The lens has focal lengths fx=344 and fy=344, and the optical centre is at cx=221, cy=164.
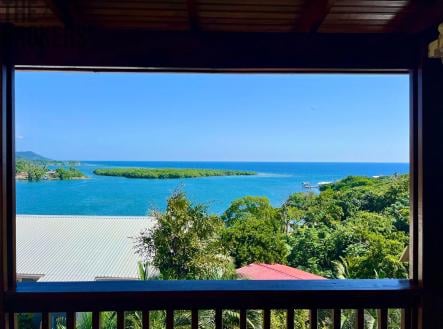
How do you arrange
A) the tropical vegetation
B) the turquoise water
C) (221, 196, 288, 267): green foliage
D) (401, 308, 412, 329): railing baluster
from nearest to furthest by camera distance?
(401, 308, 412, 329): railing baluster, the tropical vegetation, the turquoise water, (221, 196, 288, 267): green foliage

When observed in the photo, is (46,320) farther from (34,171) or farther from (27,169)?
(34,171)

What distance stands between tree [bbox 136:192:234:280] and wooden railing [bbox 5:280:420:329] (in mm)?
9675

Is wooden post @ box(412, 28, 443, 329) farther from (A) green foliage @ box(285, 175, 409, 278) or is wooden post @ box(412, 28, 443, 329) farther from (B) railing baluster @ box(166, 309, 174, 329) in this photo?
(A) green foliage @ box(285, 175, 409, 278)

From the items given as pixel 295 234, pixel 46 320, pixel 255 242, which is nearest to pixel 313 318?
pixel 46 320

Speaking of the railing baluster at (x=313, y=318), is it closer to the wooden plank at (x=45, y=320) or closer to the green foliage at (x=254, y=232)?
the wooden plank at (x=45, y=320)

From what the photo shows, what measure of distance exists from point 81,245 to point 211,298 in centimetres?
1484

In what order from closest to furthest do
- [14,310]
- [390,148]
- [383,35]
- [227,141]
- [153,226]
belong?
[14,310] < [383,35] < [153,226] < [390,148] < [227,141]

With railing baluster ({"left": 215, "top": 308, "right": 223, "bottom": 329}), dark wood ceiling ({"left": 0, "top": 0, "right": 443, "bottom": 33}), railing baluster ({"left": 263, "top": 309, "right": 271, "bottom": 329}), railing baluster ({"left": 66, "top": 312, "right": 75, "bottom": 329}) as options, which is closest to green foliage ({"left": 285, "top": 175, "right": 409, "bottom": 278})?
dark wood ceiling ({"left": 0, "top": 0, "right": 443, "bottom": 33})

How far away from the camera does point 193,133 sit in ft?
76.7

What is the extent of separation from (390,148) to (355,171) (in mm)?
5868

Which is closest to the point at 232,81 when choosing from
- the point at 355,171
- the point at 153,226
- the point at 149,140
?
the point at 149,140

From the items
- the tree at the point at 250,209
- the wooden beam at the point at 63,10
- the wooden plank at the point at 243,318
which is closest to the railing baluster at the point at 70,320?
the wooden plank at the point at 243,318

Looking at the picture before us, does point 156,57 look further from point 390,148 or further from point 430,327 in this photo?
point 390,148

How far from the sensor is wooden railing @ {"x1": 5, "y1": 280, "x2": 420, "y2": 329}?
1.70 m
